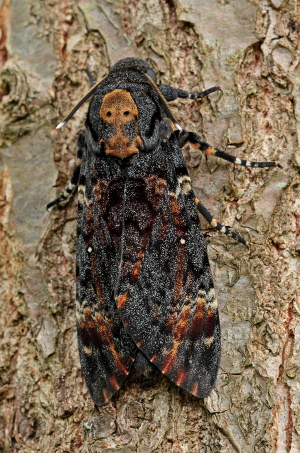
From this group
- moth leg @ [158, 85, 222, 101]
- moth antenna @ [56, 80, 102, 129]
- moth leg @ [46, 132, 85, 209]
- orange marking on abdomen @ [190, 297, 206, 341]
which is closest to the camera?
orange marking on abdomen @ [190, 297, 206, 341]

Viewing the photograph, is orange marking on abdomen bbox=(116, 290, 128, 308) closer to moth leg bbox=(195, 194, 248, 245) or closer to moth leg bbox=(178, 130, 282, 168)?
moth leg bbox=(195, 194, 248, 245)

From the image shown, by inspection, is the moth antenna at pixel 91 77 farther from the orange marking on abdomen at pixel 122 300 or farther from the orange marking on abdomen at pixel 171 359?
the orange marking on abdomen at pixel 171 359

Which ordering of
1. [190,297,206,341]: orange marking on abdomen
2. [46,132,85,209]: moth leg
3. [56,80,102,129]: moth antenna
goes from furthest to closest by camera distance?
[46,132,85,209]: moth leg
[56,80,102,129]: moth antenna
[190,297,206,341]: orange marking on abdomen

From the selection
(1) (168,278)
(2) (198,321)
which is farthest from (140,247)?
(2) (198,321)

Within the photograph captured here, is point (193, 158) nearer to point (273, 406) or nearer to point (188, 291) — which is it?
point (188, 291)

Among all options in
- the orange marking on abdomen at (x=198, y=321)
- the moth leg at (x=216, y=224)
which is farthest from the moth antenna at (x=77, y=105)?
the orange marking on abdomen at (x=198, y=321)

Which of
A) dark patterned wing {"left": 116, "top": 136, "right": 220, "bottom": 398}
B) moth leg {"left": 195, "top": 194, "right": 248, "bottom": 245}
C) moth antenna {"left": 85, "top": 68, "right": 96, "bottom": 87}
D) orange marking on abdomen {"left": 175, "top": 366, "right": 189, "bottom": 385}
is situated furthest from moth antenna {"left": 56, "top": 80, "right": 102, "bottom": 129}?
orange marking on abdomen {"left": 175, "top": 366, "right": 189, "bottom": 385}
